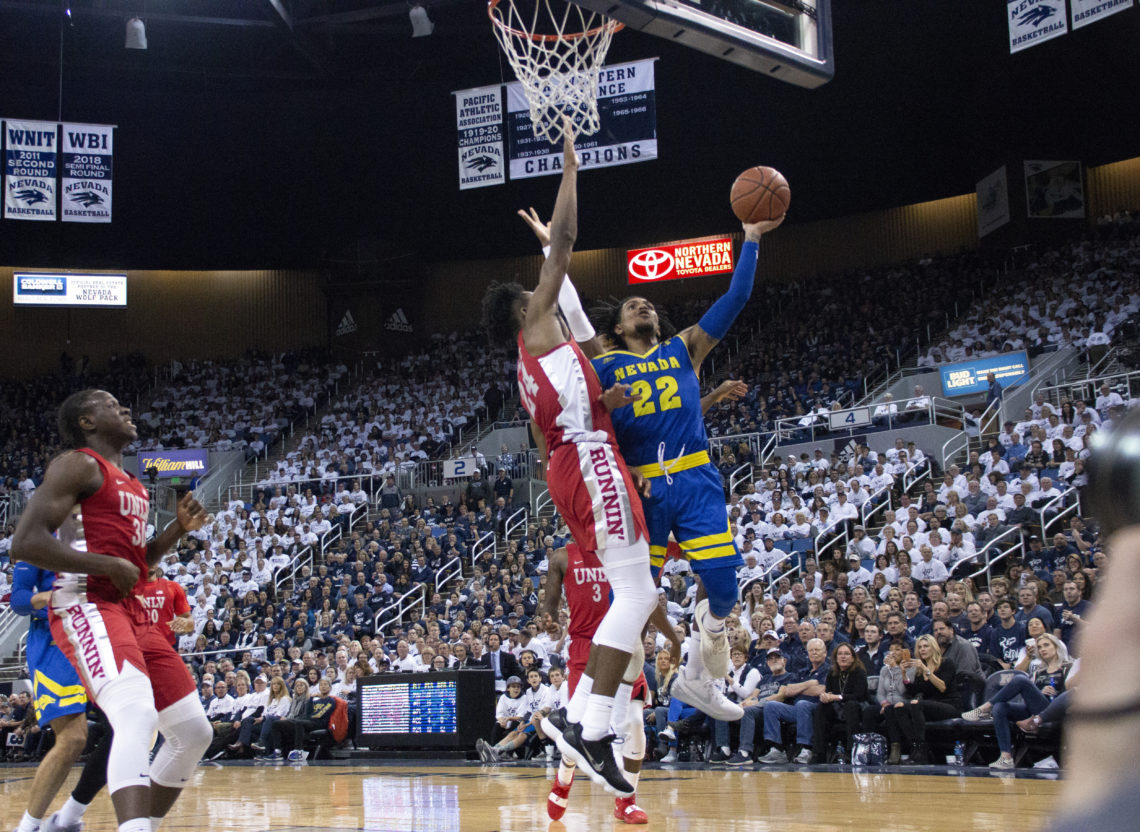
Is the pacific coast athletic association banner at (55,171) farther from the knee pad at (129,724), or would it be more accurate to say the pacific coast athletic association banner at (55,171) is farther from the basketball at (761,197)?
the knee pad at (129,724)

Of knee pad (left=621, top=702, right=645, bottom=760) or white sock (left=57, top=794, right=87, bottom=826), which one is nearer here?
white sock (left=57, top=794, right=87, bottom=826)

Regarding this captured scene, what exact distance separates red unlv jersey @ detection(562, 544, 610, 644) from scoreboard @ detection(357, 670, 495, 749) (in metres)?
6.37

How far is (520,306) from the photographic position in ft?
16.1

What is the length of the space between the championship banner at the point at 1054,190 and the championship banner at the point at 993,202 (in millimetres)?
456

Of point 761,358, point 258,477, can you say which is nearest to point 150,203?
point 258,477

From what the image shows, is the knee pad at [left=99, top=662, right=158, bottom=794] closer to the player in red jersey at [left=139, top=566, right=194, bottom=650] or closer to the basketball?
the player in red jersey at [left=139, top=566, right=194, bottom=650]

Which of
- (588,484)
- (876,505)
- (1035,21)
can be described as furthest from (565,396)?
(1035,21)

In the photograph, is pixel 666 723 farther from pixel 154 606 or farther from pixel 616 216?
pixel 616 216

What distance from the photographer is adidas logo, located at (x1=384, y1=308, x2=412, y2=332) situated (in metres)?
30.8

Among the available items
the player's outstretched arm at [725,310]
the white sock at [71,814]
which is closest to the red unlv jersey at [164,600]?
the white sock at [71,814]

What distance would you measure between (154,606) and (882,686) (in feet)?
18.7

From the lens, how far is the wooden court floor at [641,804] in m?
4.86

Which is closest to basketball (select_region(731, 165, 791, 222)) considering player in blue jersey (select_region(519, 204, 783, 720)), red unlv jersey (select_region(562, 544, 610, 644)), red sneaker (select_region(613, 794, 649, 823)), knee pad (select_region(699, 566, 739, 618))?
player in blue jersey (select_region(519, 204, 783, 720))

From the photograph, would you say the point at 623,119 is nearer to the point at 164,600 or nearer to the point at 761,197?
the point at 761,197
